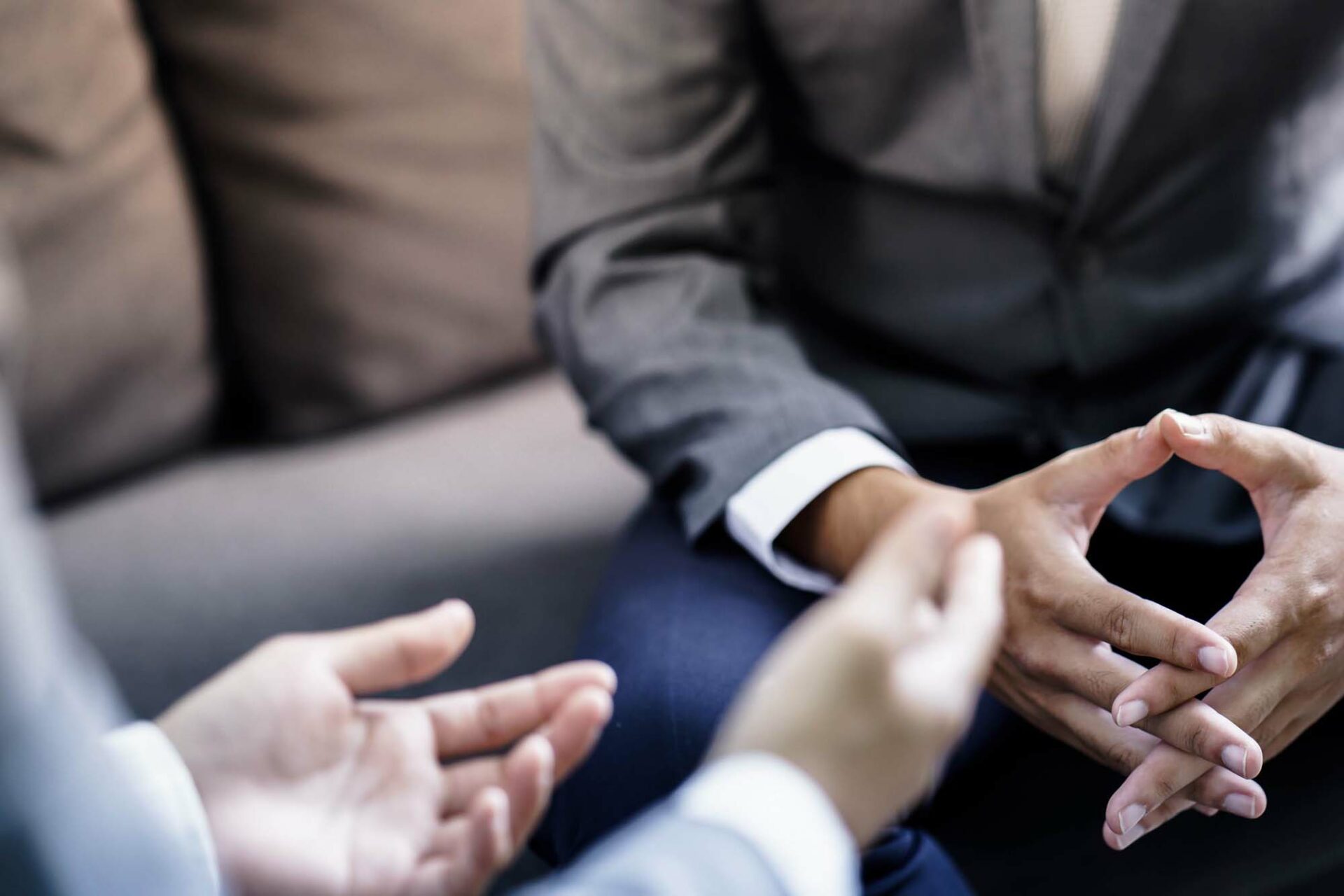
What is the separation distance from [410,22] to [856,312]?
44cm

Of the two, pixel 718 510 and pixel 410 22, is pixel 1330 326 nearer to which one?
pixel 718 510

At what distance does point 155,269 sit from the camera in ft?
2.84

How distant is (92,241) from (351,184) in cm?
19

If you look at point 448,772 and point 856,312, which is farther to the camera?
point 856,312

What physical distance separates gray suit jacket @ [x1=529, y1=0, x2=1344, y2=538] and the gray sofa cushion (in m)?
0.15

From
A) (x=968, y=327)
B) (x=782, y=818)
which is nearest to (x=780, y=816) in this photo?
(x=782, y=818)

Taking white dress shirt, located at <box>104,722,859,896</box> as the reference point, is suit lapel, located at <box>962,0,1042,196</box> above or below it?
above

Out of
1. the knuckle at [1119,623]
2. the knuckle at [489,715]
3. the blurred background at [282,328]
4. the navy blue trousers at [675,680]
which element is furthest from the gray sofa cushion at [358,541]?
the knuckle at [1119,623]

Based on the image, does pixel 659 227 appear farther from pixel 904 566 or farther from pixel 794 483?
pixel 904 566

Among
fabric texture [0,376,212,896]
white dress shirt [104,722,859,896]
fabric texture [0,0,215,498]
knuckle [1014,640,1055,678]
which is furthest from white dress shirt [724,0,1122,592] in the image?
fabric texture [0,0,215,498]

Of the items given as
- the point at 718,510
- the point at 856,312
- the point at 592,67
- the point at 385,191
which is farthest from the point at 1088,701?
the point at 385,191

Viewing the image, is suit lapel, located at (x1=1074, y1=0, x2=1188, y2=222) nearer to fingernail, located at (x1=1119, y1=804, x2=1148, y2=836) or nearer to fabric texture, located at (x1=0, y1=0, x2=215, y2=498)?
fingernail, located at (x1=1119, y1=804, x2=1148, y2=836)

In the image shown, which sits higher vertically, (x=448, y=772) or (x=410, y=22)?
(x=410, y=22)

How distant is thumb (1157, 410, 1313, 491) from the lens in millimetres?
510
